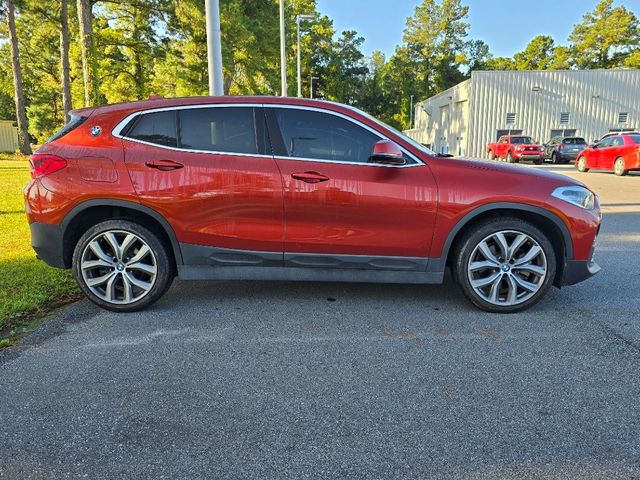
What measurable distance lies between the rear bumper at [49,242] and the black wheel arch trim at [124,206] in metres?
0.10

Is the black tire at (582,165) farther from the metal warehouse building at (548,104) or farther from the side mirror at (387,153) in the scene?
the side mirror at (387,153)

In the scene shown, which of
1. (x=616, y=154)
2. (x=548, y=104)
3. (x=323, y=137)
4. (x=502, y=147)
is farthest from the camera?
(x=548, y=104)

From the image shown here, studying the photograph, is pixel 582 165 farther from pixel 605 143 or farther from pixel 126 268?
pixel 126 268

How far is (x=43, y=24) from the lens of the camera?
28.7 metres

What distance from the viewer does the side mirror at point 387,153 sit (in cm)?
382

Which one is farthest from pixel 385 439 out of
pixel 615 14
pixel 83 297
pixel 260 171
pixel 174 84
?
pixel 615 14

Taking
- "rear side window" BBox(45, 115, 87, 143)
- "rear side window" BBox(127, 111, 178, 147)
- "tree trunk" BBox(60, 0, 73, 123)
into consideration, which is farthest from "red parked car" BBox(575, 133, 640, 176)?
A: "tree trunk" BBox(60, 0, 73, 123)

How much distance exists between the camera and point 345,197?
3.95 m

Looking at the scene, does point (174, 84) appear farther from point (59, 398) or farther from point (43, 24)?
point (59, 398)

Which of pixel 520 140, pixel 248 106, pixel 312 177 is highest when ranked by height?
pixel 520 140

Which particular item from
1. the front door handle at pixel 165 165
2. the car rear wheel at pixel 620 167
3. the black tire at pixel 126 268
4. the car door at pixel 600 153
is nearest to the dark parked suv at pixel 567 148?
the car door at pixel 600 153

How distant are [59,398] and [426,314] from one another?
277cm

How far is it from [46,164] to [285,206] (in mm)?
2022

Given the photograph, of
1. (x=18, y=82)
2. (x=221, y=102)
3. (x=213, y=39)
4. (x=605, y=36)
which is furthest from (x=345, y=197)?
(x=605, y=36)
